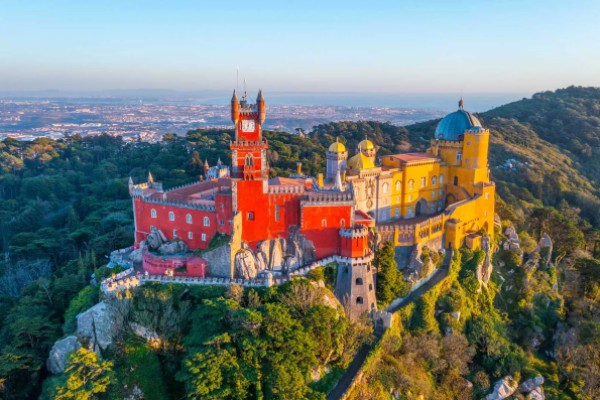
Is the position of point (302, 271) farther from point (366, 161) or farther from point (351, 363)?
point (366, 161)

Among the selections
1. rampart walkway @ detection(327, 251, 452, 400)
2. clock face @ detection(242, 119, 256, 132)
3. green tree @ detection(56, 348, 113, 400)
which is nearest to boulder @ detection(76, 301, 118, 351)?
green tree @ detection(56, 348, 113, 400)

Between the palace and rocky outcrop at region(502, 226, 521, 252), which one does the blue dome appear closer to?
the palace

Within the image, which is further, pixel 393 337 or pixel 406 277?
pixel 406 277

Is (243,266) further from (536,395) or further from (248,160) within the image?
(536,395)

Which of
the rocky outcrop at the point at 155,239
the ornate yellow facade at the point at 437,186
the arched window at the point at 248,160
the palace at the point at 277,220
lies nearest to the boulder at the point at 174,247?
the palace at the point at 277,220

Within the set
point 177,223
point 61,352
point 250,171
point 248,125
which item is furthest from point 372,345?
point 61,352

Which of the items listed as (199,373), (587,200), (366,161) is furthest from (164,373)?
(587,200)
